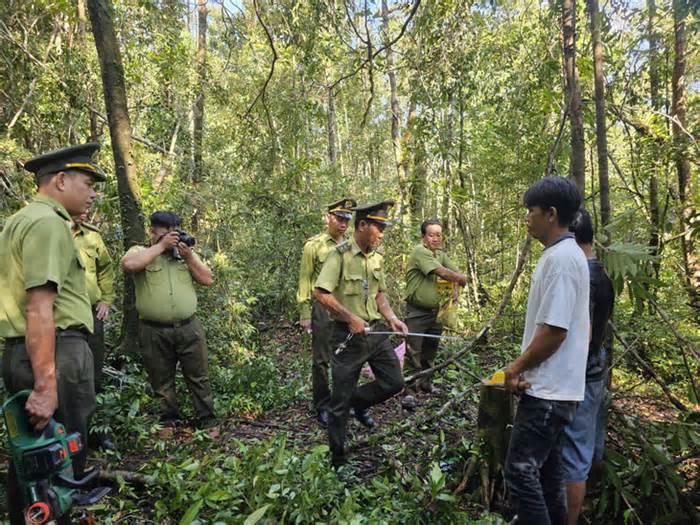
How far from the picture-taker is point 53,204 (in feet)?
8.11

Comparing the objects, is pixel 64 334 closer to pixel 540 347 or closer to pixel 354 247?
pixel 354 247

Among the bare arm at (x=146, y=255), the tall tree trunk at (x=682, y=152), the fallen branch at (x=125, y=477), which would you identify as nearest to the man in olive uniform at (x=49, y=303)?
the fallen branch at (x=125, y=477)

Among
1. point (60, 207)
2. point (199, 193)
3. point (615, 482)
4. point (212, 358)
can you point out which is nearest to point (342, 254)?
point (60, 207)

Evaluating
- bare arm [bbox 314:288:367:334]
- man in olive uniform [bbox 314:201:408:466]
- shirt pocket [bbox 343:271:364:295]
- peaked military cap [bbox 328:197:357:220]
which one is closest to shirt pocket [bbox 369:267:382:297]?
man in olive uniform [bbox 314:201:408:466]

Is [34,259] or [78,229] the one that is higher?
[78,229]

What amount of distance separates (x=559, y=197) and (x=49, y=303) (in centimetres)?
264

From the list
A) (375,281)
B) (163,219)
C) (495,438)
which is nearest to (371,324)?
(375,281)

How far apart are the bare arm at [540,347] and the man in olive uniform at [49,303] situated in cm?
234

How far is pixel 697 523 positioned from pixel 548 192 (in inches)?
88.2

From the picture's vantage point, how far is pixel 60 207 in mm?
2504

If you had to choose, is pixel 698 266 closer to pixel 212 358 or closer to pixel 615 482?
pixel 615 482

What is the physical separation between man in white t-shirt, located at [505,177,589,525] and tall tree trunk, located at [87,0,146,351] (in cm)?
389

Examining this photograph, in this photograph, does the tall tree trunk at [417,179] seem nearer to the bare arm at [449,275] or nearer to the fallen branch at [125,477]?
the bare arm at [449,275]

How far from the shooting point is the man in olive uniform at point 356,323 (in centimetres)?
368
